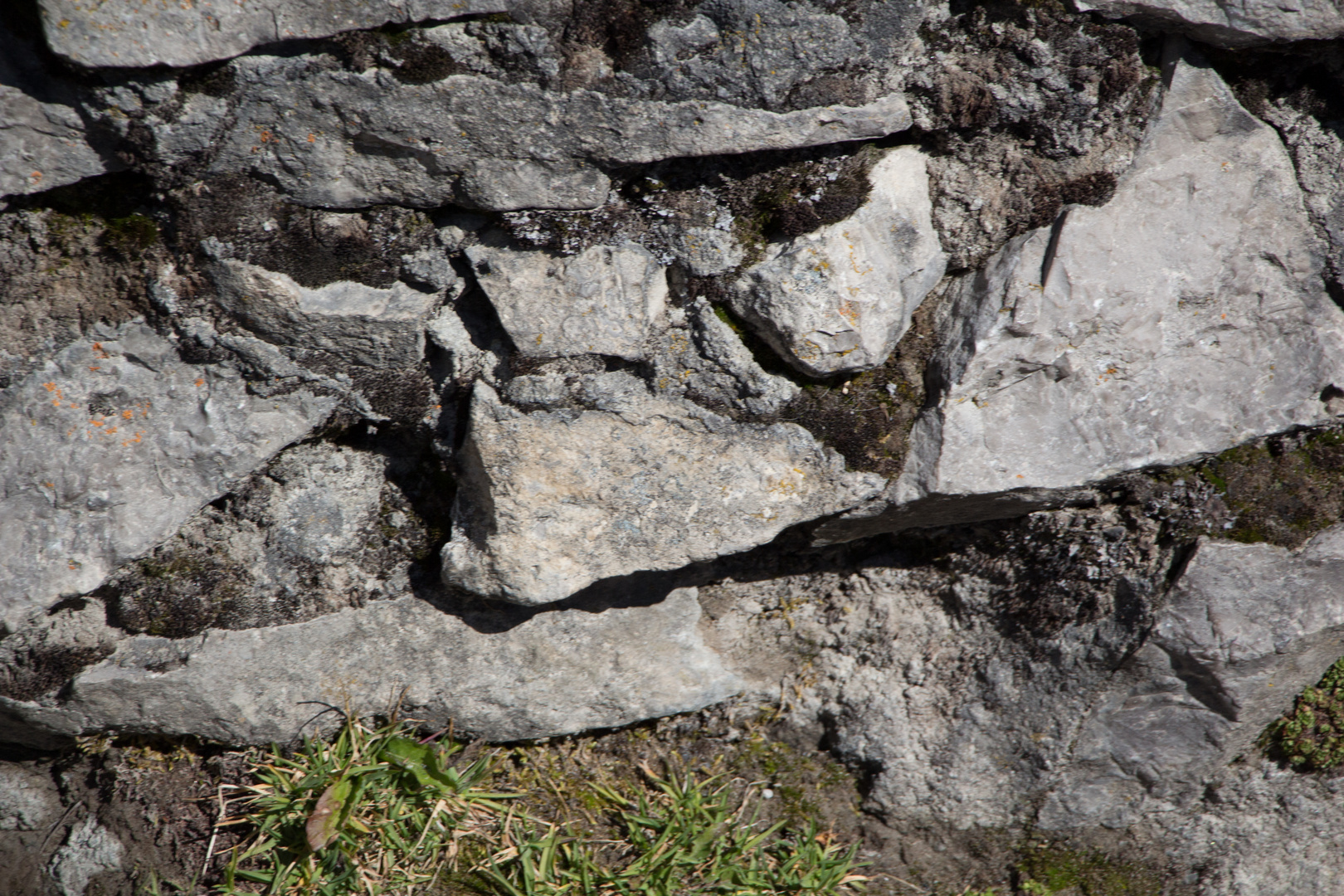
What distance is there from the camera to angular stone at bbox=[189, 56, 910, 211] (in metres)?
2.35

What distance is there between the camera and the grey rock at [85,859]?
127 inches

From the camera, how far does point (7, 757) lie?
10.8ft

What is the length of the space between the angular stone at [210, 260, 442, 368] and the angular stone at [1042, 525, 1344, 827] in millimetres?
3000

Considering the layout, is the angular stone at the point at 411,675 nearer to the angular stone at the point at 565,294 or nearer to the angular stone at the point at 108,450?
the angular stone at the point at 108,450

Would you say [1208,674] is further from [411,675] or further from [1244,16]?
[411,675]

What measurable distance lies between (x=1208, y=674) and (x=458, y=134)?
3363 mm

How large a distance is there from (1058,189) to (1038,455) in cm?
93

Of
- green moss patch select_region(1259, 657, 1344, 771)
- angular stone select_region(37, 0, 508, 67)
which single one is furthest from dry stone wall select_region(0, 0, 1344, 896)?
green moss patch select_region(1259, 657, 1344, 771)

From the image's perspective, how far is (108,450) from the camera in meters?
2.67

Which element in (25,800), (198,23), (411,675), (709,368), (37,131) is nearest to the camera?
(198,23)

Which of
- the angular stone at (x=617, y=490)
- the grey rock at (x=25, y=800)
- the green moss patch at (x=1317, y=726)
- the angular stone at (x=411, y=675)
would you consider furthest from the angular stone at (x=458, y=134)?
the green moss patch at (x=1317, y=726)

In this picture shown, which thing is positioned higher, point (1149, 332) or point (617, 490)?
point (1149, 332)

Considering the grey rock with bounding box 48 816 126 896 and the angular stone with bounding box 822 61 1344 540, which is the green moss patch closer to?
the angular stone with bounding box 822 61 1344 540

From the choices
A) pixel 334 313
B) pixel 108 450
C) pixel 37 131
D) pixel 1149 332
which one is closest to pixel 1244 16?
pixel 1149 332
